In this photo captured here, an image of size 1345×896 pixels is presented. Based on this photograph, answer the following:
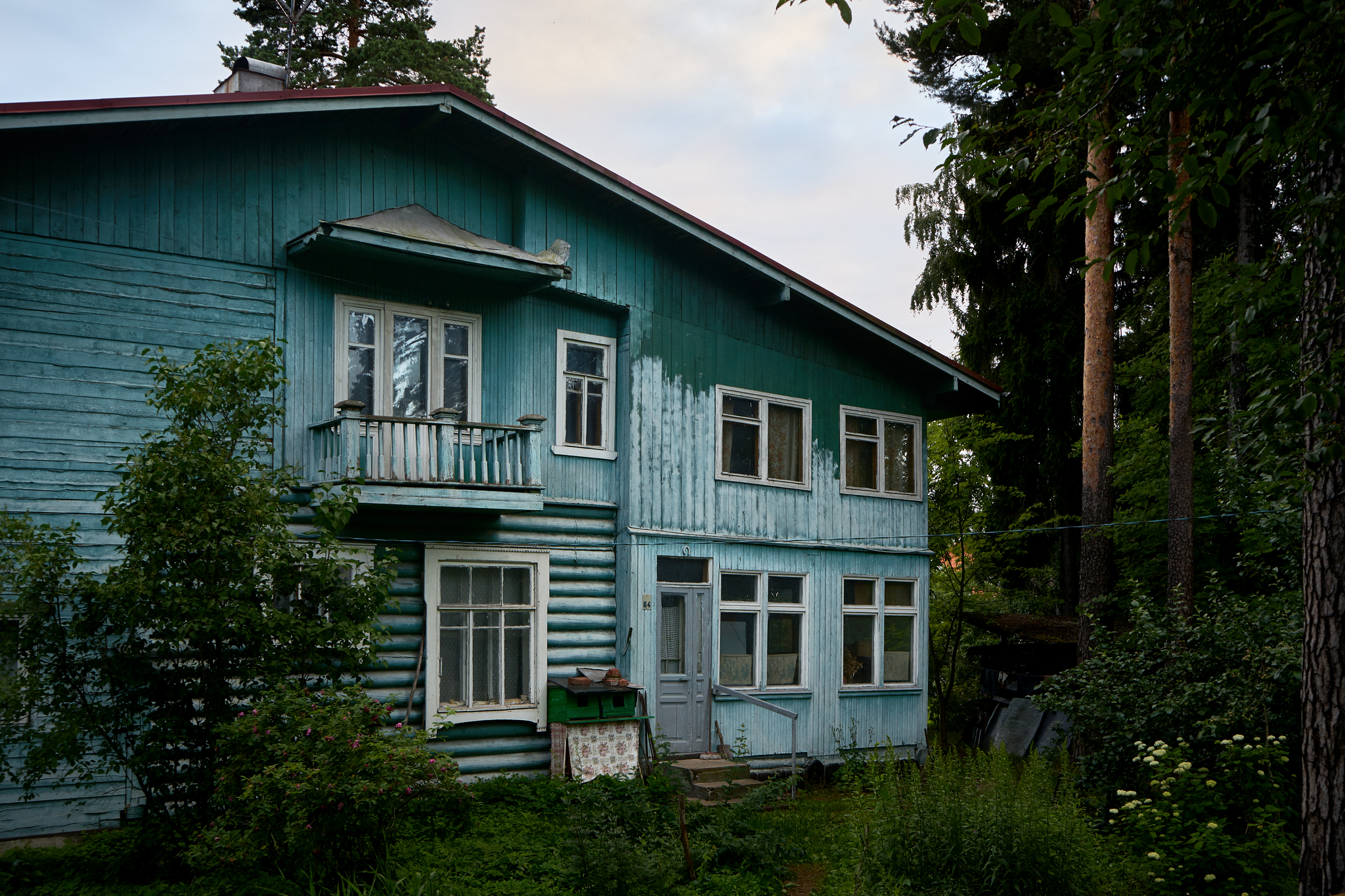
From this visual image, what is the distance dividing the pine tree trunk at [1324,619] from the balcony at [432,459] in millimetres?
8272

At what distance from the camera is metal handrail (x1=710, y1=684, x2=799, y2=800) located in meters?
13.4

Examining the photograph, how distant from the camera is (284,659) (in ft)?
30.6

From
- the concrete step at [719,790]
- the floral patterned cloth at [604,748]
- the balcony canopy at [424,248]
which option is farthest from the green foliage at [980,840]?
the balcony canopy at [424,248]

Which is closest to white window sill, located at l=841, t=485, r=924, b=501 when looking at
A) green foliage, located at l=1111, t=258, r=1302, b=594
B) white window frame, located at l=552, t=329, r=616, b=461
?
green foliage, located at l=1111, t=258, r=1302, b=594

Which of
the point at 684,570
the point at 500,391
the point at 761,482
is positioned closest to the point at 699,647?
the point at 684,570

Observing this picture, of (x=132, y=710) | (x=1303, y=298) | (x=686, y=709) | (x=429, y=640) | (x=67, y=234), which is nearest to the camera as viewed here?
(x=1303, y=298)

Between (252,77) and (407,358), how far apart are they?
12.5 feet

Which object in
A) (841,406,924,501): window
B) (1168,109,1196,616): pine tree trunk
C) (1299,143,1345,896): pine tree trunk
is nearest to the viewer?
(1299,143,1345,896): pine tree trunk

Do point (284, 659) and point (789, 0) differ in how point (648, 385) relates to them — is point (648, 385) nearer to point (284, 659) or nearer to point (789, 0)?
point (284, 659)

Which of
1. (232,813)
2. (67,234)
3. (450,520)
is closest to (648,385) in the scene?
(450,520)

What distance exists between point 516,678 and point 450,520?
202 centimetres

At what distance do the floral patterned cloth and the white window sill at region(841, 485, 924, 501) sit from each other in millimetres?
5109

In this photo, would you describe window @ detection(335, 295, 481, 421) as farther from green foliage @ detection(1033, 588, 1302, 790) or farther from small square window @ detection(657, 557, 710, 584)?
green foliage @ detection(1033, 588, 1302, 790)

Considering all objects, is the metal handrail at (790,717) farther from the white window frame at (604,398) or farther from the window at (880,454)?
the window at (880,454)
